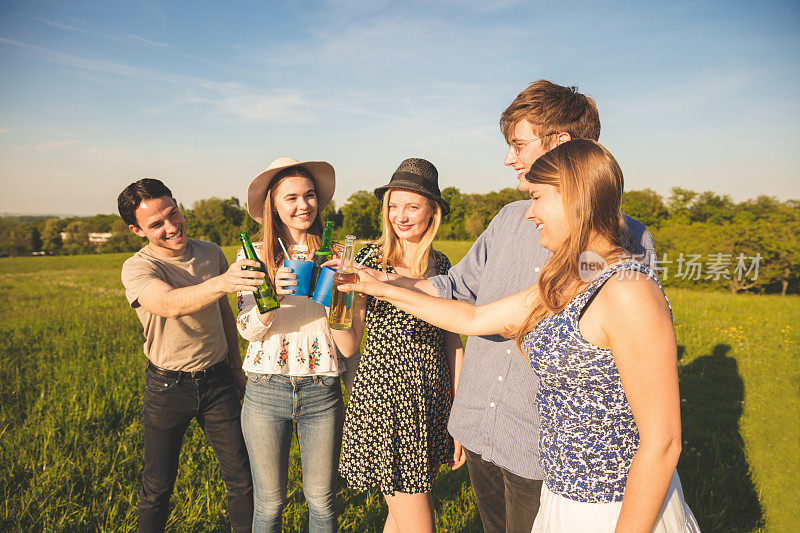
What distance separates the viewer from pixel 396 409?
2.72 m

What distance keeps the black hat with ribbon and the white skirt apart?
1.91m

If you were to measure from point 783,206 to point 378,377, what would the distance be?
55370mm

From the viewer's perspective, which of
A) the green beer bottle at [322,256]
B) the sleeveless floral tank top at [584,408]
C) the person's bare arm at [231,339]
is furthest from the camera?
the person's bare arm at [231,339]

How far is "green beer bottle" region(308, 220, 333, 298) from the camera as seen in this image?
259 cm

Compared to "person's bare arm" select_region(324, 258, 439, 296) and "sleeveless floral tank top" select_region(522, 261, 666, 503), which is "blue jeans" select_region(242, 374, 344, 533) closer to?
"person's bare arm" select_region(324, 258, 439, 296)

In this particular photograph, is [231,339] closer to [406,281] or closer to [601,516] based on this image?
[406,281]

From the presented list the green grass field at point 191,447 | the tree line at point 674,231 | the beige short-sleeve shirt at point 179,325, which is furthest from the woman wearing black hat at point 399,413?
the tree line at point 674,231

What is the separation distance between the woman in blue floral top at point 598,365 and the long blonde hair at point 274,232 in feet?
5.67

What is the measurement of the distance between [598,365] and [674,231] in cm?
5145

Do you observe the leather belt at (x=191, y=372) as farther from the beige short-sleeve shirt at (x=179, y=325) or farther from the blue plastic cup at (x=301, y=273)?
the blue plastic cup at (x=301, y=273)

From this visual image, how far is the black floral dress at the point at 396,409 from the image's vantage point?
271 centimetres

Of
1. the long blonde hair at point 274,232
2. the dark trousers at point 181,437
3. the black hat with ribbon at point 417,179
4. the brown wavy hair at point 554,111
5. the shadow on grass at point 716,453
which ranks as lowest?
the shadow on grass at point 716,453

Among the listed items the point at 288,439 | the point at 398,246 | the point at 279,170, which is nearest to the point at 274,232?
the point at 279,170

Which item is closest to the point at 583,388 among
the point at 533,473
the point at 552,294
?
the point at 552,294
